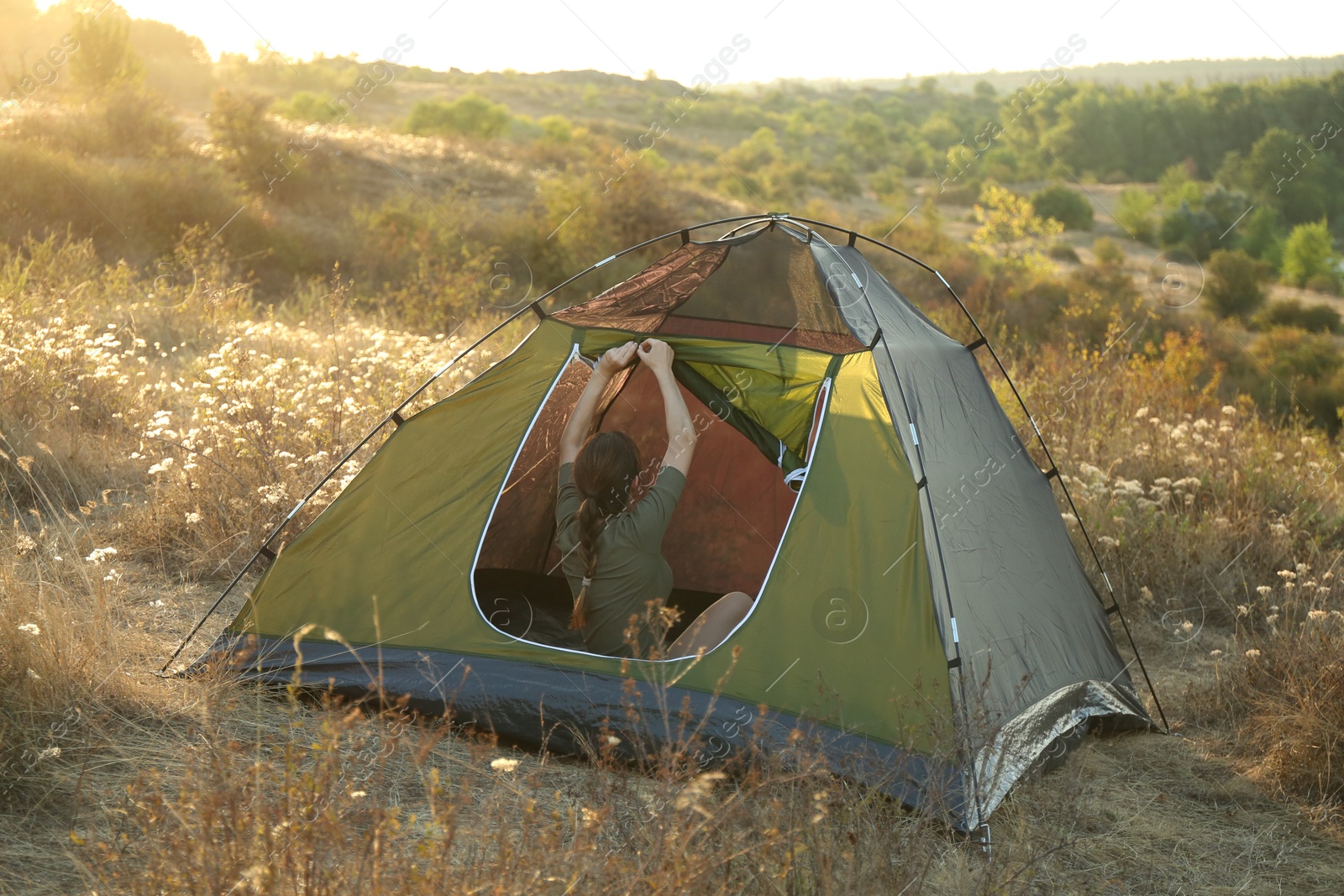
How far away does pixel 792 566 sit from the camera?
127 inches

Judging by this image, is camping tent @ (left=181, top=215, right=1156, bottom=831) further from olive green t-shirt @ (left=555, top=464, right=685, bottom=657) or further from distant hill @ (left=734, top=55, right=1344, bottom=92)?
distant hill @ (left=734, top=55, right=1344, bottom=92)

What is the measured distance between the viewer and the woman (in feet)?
11.2

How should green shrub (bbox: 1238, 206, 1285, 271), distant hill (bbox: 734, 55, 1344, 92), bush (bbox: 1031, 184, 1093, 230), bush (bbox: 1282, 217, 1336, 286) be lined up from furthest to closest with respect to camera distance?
1. distant hill (bbox: 734, 55, 1344, 92)
2. bush (bbox: 1031, 184, 1093, 230)
3. green shrub (bbox: 1238, 206, 1285, 271)
4. bush (bbox: 1282, 217, 1336, 286)

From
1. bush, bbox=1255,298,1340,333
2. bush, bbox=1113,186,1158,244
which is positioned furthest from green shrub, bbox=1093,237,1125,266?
bush, bbox=1255,298,1340,333

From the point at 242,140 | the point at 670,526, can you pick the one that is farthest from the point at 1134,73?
the point at 670,526

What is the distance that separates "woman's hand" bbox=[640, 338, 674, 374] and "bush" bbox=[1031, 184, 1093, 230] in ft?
110

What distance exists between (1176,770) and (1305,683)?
1.76ft

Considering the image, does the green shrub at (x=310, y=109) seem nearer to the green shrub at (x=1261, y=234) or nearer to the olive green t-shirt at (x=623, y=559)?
the green shrub at (x=1261, y=234)

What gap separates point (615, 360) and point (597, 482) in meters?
0.50

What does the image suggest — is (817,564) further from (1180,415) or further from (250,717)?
(1180,415)

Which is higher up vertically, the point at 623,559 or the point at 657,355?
the point at 657,355

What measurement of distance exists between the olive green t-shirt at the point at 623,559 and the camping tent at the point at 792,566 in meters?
Result: 0.23

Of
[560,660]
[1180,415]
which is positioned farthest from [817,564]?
[1180,415]

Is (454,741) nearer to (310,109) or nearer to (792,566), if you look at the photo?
(792,566)
